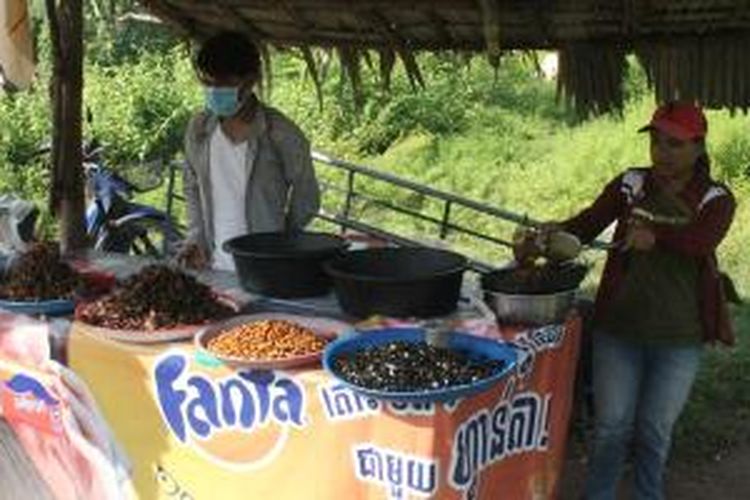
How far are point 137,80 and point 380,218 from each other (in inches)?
173

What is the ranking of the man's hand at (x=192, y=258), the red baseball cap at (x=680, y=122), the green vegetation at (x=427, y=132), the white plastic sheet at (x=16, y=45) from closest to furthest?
the red baseball cap at (x=680, y=122)
the white plastic sheet at (x=16, y=45)
the man's hand at (x=192, y=258)
the green vegetation at (x=427, y=132)

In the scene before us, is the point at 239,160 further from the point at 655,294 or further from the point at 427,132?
the point at 427,132

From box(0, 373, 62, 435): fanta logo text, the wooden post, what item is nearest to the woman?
box(0, 373, 62, 435): fanta logo text

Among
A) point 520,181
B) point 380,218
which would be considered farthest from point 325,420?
point 520,181

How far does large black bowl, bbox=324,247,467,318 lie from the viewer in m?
3.33

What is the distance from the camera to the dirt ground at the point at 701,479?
15.6 feet

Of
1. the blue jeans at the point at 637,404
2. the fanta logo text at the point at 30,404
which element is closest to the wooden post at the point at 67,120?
the fanta logo text at the point at 30,404

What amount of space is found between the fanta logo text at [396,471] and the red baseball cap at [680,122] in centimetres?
129

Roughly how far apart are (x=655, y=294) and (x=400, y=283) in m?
0.86

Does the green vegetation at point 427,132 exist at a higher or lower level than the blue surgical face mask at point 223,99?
lower

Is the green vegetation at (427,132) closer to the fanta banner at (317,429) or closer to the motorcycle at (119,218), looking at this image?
the motorcycle at (119,218)

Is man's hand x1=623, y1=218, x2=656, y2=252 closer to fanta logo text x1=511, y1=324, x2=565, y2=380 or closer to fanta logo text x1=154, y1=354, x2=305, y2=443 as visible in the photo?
fanta logo text x1=511, y1=324, x2=565, y2=380

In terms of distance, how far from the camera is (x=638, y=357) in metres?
3.73

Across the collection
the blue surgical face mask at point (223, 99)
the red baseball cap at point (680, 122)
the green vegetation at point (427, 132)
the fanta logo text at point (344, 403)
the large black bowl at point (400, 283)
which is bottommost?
the green vegetation at point (427, 132)
